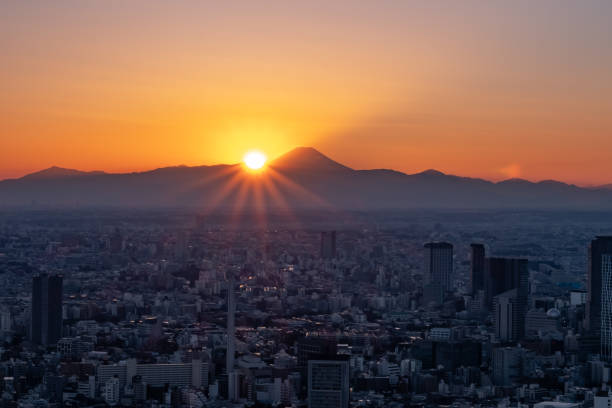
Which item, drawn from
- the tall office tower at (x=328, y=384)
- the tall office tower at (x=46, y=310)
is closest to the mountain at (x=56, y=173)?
the tall office tower at (x=46, y=310)

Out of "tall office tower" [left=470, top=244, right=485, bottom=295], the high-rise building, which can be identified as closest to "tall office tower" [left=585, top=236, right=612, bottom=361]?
the high-rise building

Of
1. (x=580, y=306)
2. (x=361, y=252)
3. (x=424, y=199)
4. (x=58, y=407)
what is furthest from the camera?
(x=424, y=199)

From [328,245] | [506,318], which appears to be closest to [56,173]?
[328,245]

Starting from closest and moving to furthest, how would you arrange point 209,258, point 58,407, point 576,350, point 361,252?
point 58,407, point 576,350, point 209,258, point 361,252

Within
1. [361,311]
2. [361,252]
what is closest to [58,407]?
[361,311]

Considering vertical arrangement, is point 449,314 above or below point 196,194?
below

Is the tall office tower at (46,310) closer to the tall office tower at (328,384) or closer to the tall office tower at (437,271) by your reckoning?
the tall office tower at (328,384)

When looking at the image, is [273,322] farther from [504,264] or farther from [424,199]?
[424,199]
